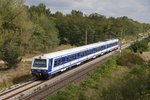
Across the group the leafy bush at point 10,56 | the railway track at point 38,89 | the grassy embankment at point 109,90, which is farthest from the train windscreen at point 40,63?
the leafy bush at point 10,56

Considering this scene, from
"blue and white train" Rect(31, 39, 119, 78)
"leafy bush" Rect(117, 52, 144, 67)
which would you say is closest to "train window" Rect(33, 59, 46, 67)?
"blue and white train" Rect(31, 39, 119, 78)

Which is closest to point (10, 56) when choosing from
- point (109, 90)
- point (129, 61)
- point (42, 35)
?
point (129, 61)

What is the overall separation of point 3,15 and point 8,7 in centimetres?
148

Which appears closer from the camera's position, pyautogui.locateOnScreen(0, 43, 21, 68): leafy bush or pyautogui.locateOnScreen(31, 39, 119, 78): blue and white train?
pyautogui.locateOnScreen(31, 39, 119, 78): blue and white train

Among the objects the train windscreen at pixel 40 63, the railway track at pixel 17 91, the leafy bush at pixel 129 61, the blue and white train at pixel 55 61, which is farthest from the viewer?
the leafy bush at pixel 129 61

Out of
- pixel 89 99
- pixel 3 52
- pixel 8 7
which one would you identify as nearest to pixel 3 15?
pixel 8 7

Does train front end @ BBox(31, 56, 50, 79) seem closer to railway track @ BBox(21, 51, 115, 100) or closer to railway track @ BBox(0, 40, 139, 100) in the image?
railway track @ BBox(0, 40, 139, 100)

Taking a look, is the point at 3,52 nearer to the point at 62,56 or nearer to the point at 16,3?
the point at 62,56

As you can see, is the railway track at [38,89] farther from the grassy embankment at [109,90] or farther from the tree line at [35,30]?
the tree line at [35,30]

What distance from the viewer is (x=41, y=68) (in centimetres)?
2939

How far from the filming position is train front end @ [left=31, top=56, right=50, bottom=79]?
2920cm

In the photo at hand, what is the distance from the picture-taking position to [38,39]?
62.8m

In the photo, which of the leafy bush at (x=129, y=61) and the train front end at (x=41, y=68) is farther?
the leafy bush at (x=129, y=61)

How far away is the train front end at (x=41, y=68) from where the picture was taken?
29203 millimetres
